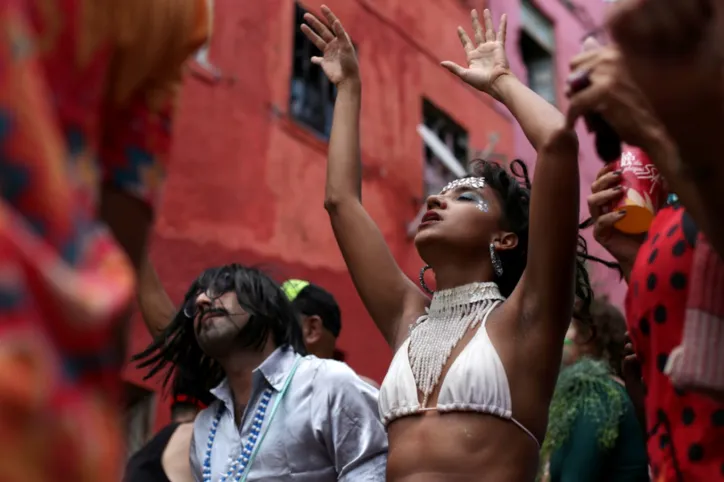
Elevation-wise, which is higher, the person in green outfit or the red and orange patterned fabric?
the red and orange patterned fabric

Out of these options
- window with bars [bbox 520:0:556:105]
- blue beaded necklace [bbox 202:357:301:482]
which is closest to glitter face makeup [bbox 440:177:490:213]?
blue beaded necklace [bbox 202:357:301:482]

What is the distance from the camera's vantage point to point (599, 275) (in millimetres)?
9992

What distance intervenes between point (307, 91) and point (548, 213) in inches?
246

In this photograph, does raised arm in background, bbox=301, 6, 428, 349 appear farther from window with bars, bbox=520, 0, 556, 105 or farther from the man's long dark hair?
window with bars, bbox=520, 0, 556, 105

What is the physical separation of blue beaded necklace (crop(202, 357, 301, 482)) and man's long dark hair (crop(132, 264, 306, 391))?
0.55ft

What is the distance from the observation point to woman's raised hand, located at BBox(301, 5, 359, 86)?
2949mm

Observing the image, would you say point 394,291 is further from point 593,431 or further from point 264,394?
point 593,431

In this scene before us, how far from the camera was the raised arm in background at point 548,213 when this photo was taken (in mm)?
1984

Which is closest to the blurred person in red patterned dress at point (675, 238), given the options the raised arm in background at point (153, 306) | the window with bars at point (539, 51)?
the raised arm in background at point (153, 306)

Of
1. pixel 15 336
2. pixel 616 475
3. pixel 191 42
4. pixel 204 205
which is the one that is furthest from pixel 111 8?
pixel 204 205

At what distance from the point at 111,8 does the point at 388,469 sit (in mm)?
1551

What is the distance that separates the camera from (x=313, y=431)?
108 inches

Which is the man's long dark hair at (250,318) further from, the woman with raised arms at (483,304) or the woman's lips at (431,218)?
the woman's lips at (431,218)

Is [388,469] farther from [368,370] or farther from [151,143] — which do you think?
[368,370]
